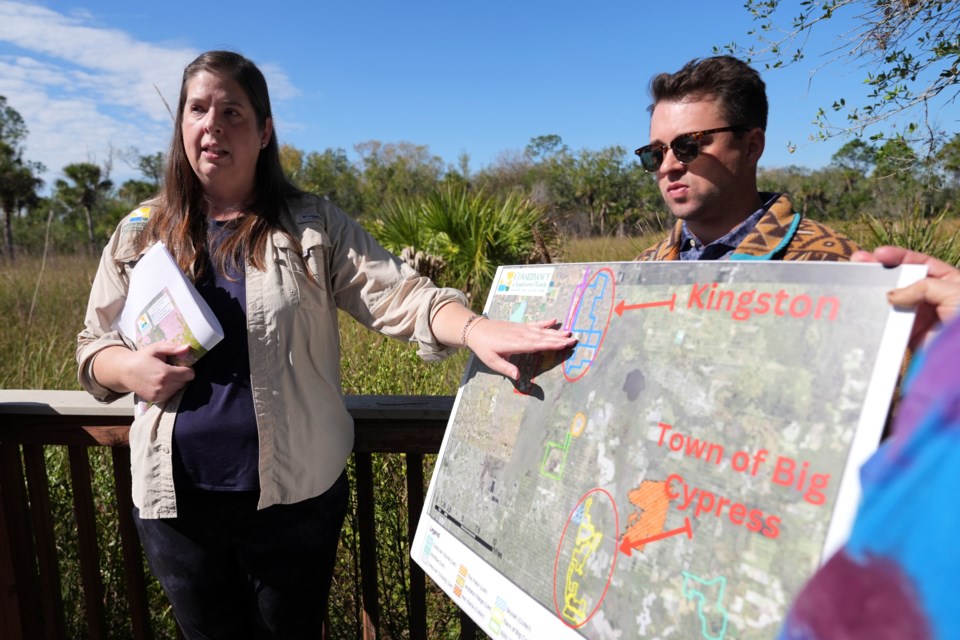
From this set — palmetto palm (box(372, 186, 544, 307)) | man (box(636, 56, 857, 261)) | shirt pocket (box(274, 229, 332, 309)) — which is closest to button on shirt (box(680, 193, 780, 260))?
man (box(636, 56, 857, 261))

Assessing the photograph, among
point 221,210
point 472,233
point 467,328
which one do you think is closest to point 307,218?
point 221,210

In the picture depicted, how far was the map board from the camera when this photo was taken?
35.3 inches

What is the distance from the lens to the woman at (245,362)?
5.63 ft

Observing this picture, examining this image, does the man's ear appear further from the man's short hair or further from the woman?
the woman

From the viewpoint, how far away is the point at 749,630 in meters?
0.91

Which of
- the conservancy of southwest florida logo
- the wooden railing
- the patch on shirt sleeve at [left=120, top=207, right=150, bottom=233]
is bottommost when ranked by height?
the wooden railing

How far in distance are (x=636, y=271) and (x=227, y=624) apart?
1.53 metres

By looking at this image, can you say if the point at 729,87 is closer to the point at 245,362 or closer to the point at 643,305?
the point at 643,305

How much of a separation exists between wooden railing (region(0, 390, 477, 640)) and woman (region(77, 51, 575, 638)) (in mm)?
304

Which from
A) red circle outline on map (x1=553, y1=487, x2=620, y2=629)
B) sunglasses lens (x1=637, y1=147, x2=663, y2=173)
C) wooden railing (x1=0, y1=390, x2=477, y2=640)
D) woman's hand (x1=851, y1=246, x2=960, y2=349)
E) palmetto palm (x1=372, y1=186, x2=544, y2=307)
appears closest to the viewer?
woman's hand (x1=851, y1=246, x2=960, y2=349)

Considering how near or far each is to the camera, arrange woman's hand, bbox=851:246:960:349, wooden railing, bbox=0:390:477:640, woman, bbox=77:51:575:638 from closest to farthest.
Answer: woman's hand, bbox=851:246:960:349 < woman, bbox=77:51:575:638 < wooden railing, bbox=0:390:477:640

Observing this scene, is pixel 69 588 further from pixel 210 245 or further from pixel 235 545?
pixel 210 245

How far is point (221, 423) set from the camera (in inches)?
67.4

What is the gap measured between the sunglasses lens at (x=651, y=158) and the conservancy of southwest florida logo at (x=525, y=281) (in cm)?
50
